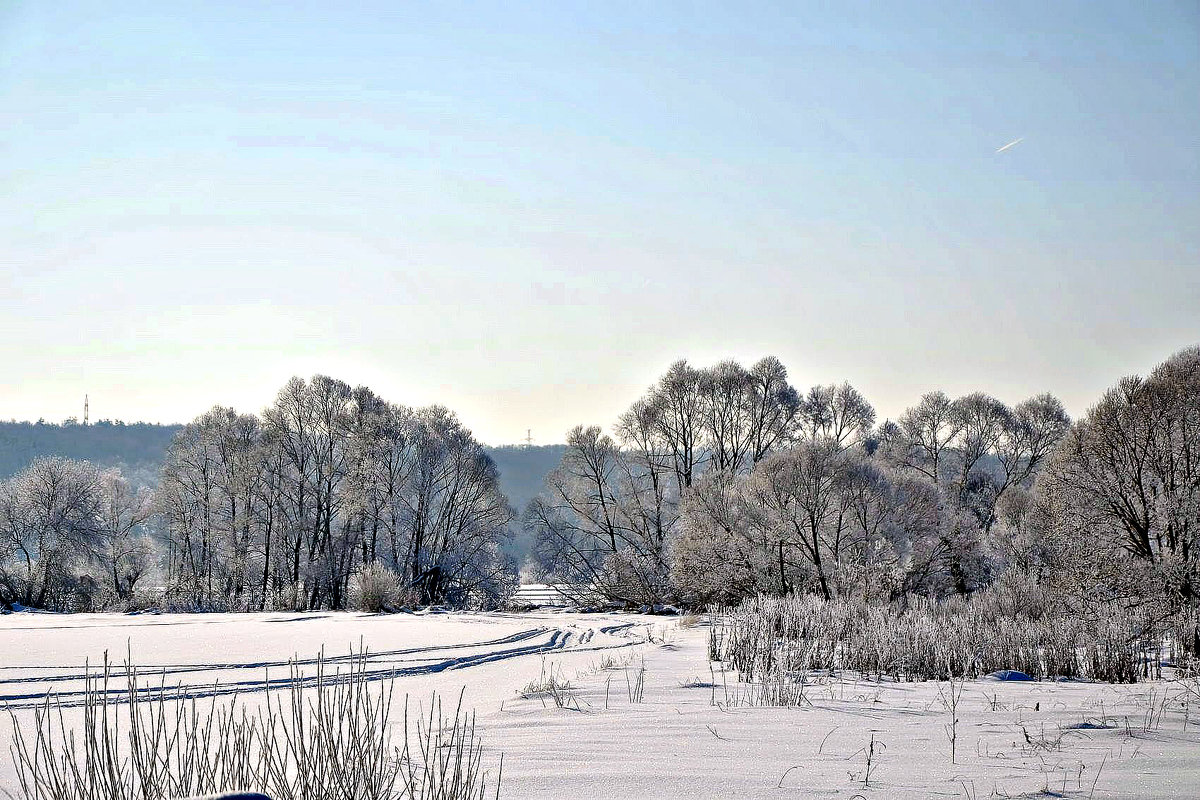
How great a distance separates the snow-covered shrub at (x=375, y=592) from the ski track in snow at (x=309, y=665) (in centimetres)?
1204

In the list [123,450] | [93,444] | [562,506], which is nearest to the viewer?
[562,506]

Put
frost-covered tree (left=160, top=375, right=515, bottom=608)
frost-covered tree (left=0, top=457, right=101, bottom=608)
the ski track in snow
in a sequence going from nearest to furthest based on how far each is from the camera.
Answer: the ski track in snow < frost-covered tree (left=0, top=457, right=101, bottom=608) < frost-covered tree (left=160, top=375, right=515, bottom=608)

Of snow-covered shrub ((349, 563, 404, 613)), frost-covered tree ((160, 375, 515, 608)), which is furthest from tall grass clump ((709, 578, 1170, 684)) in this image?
frost-covered tree ((160, 375, 515, 608))

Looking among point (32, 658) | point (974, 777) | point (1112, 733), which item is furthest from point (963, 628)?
point (32, 658)

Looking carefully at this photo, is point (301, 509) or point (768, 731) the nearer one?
point (768, 731)

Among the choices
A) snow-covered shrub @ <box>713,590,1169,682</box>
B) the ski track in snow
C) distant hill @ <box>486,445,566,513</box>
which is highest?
distant hill @ <box>486,445,566,513</box>

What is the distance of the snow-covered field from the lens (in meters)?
5.09

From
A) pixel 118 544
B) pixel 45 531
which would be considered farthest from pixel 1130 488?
pixel 118 544

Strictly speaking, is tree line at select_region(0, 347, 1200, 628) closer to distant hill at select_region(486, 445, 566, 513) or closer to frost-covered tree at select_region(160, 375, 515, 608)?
frost-covered tree at select_region(160, 375, 515, 608)

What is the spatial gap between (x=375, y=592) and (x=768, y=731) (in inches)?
1154

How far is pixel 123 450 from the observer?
9012cm

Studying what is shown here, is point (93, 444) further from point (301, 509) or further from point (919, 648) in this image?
point (919, 648)

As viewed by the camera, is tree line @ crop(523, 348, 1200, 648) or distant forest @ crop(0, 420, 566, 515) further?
distant forest @ crop(0, 420, 566, 515)

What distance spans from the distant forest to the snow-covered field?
6909 cm
